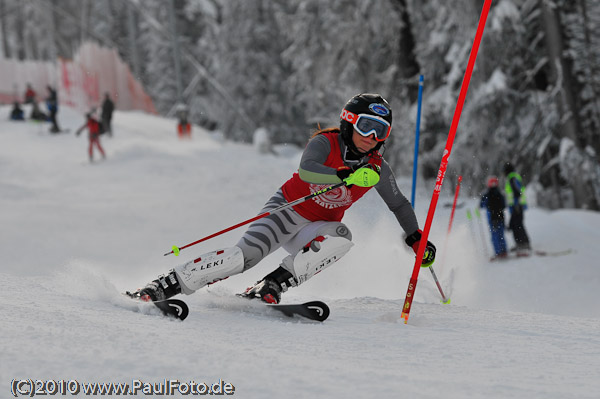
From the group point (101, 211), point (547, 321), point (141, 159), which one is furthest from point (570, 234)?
point (141, 159)

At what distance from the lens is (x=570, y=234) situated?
1191 centimetres

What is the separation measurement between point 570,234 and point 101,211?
8.73 metres

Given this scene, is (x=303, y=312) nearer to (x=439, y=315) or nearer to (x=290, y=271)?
(x=290, y=271)

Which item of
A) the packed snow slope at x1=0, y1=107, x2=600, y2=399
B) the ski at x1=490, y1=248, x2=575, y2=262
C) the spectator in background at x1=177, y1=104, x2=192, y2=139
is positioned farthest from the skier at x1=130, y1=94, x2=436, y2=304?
the spectator in background at x1=177, y1=104, x2=192, y2=139

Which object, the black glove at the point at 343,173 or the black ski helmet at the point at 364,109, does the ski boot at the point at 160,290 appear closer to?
the black glove at the point at 343,173

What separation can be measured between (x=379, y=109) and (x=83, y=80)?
1167 inches

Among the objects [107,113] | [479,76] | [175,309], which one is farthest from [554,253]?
[107,113]

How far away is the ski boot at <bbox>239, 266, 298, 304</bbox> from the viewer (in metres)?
4.43

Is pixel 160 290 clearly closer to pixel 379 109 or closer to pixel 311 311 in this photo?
pixel 311 311

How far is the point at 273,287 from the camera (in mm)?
4469

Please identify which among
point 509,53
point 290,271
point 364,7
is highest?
point 364,7

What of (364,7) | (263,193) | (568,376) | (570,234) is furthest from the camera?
(364,7)

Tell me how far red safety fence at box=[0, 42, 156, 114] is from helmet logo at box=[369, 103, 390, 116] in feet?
93.3

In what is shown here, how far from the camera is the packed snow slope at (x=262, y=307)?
8.29 feet
